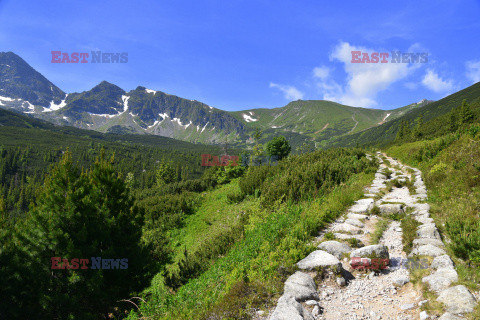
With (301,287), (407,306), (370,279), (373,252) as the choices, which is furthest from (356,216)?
(301,287)

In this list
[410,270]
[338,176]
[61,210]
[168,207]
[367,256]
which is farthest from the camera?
[168,207]

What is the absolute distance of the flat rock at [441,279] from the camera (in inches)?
146

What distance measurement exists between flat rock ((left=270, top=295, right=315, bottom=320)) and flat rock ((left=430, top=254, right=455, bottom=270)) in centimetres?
270

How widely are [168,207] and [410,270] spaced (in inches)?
625

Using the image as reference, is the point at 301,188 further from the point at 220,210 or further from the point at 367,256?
the point at 220,210

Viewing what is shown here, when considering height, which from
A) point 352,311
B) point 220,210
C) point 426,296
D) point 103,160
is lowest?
point 220,210

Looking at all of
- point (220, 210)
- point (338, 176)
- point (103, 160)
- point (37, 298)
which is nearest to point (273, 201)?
point (338, 176)

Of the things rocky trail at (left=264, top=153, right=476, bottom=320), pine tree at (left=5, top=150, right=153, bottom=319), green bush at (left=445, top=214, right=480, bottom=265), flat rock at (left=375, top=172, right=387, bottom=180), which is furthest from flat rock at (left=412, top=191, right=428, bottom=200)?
pine tree at (left=5, top=150, right=153, bottom=319)

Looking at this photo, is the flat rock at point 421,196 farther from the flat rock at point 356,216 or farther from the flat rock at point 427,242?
the flat rock at point 427,242

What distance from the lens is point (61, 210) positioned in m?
8.77

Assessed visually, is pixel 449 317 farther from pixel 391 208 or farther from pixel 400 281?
pixel 391 208

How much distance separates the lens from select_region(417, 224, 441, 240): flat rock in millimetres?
5428

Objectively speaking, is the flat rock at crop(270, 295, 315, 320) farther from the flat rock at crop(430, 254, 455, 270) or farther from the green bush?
the green bush

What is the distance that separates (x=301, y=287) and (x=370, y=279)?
1562 millimetres
